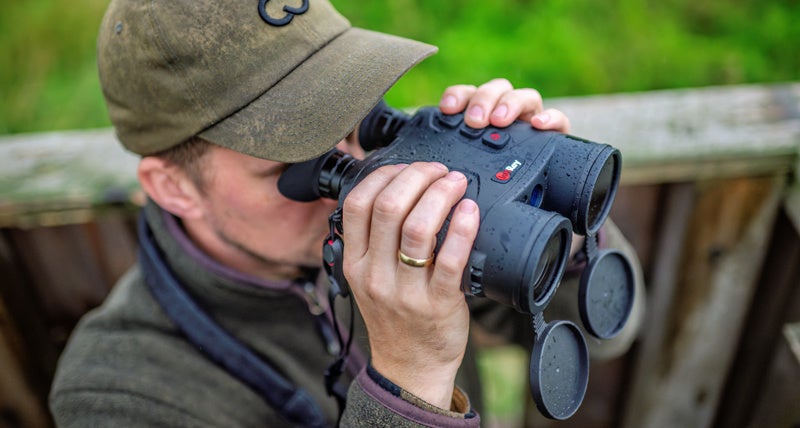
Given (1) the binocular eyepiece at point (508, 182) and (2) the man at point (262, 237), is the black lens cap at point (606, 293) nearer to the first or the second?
(1) the binocular eyepiece at point (508, 182)

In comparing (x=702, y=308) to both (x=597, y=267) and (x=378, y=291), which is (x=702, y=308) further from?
(x=378, y=291)

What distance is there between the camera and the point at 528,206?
0.99 metres

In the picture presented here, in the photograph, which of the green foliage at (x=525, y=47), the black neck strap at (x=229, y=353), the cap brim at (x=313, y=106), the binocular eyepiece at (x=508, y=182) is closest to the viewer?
the binocular eyepiece at (x=508, y=182)

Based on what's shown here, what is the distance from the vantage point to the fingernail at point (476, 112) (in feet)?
3.92

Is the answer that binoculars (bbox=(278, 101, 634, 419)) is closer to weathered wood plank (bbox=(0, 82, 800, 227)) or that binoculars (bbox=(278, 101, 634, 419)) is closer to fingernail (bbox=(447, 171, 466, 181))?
fingernail (bbox=(447, 171, 466, 181))

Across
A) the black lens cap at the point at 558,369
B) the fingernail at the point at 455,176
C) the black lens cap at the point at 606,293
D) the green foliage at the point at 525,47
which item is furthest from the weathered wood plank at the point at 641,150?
the green foliage at the point at 525,47

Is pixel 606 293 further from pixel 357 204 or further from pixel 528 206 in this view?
pixel 357 204

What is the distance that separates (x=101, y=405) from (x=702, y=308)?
5.18 ft

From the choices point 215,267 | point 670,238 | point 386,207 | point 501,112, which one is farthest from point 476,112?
point 670,238

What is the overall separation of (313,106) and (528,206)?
0.47 metres

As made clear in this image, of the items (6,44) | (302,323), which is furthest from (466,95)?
(6,44)

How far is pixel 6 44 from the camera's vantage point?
3.02m

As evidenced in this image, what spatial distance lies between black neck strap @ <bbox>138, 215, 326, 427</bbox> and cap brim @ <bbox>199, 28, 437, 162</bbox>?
419 millimetres

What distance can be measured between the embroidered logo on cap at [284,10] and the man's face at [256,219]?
0.27 meters
